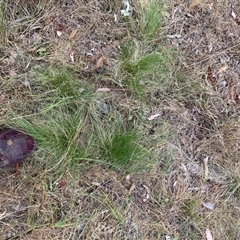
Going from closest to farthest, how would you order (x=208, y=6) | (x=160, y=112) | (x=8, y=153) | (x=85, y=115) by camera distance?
(x=8, y=153), (x=85, y=115), (x=160, y=112), (x=208, y=6)

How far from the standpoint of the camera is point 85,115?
2080 millimetres

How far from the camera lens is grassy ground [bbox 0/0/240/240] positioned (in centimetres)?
199

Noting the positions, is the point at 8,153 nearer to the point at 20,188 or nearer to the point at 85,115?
→ the point at 20,188

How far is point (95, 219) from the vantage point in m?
2.02

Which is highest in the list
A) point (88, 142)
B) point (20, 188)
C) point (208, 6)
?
point (208, 6)

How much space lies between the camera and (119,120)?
6.97ft

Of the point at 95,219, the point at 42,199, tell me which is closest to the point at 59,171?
the point at 42,199

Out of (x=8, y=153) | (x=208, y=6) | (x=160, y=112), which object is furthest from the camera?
(x=208, y=6)

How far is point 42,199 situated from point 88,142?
349mm

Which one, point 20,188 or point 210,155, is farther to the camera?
point 210,155

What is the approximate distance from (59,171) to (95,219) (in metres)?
0.29

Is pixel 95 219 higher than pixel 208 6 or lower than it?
lower

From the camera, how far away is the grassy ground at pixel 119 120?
1.99 metres

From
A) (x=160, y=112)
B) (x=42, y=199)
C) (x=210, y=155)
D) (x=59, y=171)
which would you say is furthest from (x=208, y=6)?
(x=42, y=199)
